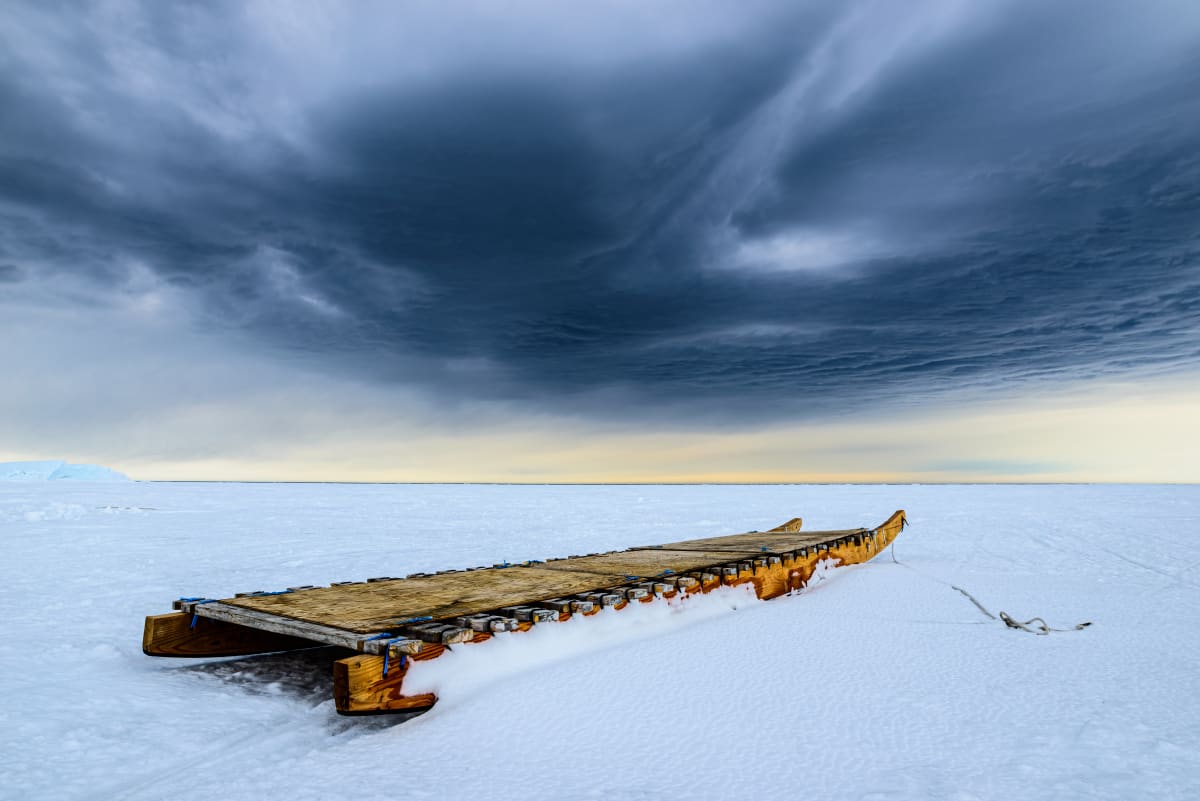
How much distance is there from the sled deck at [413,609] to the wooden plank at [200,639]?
11mm

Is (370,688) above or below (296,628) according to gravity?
below

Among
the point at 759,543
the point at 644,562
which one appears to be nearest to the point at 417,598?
the point at 644,562

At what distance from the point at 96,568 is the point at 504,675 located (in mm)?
11966

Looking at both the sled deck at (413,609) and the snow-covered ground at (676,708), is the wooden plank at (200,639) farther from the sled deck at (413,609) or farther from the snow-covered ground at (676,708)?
the snow-covered ground at (676,708)

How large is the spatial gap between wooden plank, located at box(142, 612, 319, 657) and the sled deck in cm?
1

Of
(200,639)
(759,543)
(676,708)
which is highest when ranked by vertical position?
(759,543)

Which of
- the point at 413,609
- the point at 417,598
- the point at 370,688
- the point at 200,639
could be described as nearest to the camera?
the point at 370,688

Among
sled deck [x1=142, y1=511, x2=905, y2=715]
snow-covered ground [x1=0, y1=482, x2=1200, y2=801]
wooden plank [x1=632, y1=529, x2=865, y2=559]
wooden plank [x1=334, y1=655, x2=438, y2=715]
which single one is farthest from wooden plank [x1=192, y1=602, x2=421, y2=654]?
wooden plank [x1=632, y1=529, x2=865, y2=559]

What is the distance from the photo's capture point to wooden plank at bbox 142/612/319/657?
264 inches

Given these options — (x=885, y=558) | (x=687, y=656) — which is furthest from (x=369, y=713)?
(x=885, y=558)

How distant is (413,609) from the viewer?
6.47m

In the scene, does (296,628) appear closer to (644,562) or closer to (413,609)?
(413,609)

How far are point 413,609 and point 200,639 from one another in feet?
8.53

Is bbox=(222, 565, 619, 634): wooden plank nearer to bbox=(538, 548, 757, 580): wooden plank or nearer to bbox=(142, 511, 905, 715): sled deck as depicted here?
bbox=(142, 511, 905, 715): sled deck
